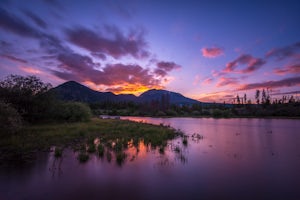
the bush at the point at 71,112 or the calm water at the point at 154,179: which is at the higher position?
the bush at the point at 71,112

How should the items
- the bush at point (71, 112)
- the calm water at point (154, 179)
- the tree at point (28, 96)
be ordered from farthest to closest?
the bush at point (71, 112) < the tree at point (28, 96) < the calm water at point (154, 179)

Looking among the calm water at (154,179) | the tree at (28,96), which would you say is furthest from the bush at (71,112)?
the calm water at (154,179)

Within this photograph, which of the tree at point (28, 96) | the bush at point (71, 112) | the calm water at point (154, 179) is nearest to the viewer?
the calm water at point (154, 179)

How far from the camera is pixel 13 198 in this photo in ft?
24.2

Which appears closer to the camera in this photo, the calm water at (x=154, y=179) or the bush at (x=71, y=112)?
the calm water at (x=154, y=179)

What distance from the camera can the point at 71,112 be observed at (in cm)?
3641

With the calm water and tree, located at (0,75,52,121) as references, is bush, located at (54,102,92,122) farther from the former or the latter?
the calm water

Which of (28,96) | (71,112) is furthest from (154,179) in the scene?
(71,112)

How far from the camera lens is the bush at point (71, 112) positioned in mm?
34031

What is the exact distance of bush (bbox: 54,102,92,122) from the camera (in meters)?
34.0

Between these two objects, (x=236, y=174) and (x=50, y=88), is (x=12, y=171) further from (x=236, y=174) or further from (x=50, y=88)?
(x=50, y=88)

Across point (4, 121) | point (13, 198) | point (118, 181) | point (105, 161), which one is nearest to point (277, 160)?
point (118, 181)

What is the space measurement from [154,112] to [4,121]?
4210 inches

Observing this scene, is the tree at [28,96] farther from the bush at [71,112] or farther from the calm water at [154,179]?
the calm water at [154,179]
